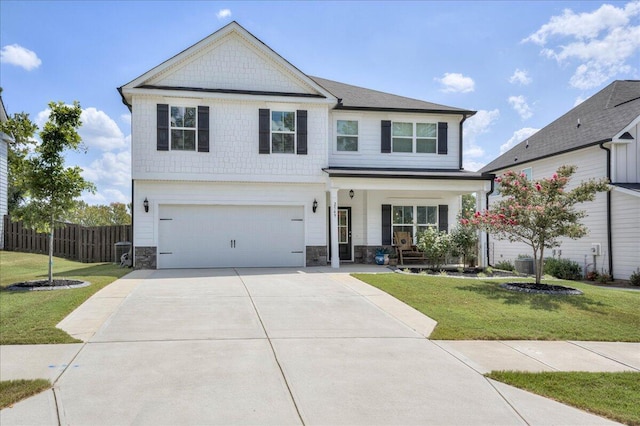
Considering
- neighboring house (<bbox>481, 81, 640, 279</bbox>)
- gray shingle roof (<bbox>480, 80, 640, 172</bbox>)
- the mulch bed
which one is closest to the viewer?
the mulch bed

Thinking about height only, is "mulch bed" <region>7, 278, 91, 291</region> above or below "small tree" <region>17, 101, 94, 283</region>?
below

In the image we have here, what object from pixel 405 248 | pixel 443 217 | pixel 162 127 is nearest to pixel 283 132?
pixel 162 127

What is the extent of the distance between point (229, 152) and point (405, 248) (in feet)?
24.7

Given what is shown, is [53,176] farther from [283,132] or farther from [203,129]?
[283,132]

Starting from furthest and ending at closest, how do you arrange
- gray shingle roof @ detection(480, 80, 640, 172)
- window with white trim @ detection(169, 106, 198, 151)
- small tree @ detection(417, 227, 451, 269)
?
gray shingle roof @ detection(480, 80, 640, 172) < window with white trim @ detection(169, 106, 198, 151) < small tree @ detection(417, 227, 451, 269)

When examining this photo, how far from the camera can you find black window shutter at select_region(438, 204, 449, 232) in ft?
62.1

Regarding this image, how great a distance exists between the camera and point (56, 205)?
11734 millimetres

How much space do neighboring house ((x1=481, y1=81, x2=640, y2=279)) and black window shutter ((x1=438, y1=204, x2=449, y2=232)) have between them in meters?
4.39

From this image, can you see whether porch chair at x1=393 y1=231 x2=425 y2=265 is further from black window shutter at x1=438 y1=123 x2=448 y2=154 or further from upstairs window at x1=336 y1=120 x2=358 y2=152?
upstairs window at x1=336 y1=120 x2=358 y2=152

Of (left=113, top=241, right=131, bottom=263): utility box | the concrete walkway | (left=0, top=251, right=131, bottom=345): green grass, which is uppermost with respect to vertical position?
(left=113, top=241, right=131, bottom=263): utility box

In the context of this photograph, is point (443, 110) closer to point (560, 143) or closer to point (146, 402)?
point (560, 143)

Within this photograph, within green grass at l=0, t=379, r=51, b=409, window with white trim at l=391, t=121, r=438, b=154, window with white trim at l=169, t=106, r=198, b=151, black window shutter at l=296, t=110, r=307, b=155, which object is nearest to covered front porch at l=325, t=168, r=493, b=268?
window with white trim at l=391, t=121, r=438, b=154

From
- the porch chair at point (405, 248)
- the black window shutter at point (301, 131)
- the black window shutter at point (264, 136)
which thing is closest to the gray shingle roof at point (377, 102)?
the black window shutter at point (301, 131)

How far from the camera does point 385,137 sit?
18.1m
